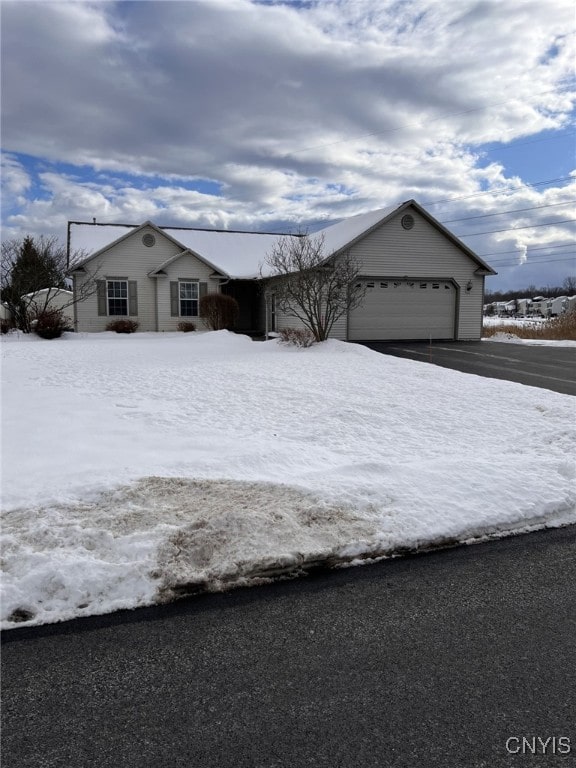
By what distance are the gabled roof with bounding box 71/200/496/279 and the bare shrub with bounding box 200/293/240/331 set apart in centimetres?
199

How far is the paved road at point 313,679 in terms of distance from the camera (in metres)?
2.02

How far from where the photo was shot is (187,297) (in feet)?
81.7

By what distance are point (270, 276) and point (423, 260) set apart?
6306 mm

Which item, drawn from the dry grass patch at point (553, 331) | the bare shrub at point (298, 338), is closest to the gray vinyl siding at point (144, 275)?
the bare shrub at point (298, 338)

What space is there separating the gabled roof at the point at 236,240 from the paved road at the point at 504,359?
454 cm

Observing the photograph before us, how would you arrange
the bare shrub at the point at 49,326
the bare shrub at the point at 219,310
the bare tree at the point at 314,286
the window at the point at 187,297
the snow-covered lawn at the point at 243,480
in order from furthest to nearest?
the window at the point at 187,297 → the bare shrub at the point at 219,310 → the bare shrub at the point at 49,326 → the bare tree at the point at 314,286 → the snow-covered lawn at the point at 243,480

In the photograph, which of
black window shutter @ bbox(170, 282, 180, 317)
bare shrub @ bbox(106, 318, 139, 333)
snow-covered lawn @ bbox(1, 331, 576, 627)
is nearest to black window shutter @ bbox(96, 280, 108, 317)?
bare shrub @ bbox(106, 318, 139, 333)

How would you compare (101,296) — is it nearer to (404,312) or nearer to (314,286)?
(314,286)

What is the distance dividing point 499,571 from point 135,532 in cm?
236

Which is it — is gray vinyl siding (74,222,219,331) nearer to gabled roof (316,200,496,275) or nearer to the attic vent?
gabled roof (316,200,496,275)

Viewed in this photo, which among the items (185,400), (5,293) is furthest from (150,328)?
(185,400)

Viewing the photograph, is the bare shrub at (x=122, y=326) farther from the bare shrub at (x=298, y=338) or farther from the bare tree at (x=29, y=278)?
the bare shrub at (x=298, y=338)

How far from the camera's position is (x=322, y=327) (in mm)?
17250

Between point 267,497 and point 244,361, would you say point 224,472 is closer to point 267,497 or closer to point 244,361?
point 267,497
